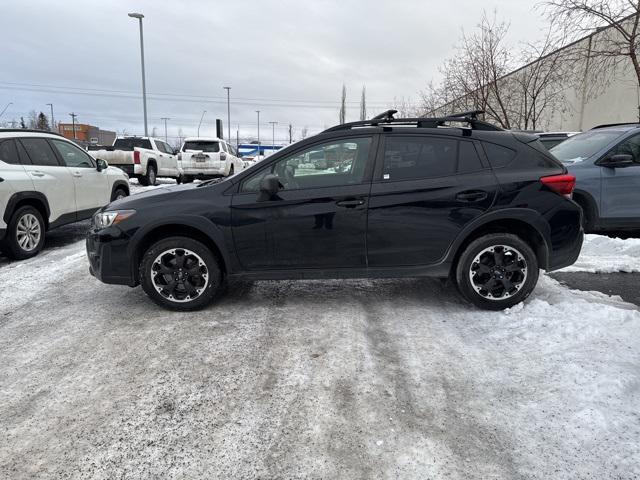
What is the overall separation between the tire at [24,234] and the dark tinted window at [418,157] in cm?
526

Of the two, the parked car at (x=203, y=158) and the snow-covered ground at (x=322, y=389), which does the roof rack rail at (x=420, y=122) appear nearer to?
the snow-covered ground at (x=322, y=389)

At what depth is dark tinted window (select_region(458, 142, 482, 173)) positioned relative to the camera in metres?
4.29

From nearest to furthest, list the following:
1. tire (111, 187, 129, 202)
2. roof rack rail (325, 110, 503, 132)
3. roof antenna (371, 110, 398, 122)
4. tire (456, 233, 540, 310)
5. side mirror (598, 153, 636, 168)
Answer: tire (456, 233, 540, 310) < roof rack rail (325, 110, 503, 132) < roof antenna (371, 110, 398, 122) < side mirror (598, 153, 636, 168) < tire (111, 187, 129, 202)

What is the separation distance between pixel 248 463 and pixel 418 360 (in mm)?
1557

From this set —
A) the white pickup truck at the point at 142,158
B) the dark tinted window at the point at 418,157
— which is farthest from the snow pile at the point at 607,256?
the white pickup truck at the point at 142,158

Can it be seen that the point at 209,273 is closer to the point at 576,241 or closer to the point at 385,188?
the point at 385,188

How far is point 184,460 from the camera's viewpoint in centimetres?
234

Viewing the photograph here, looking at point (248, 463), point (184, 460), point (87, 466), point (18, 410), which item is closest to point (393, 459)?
point (248, 463)

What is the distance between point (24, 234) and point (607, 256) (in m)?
8.20

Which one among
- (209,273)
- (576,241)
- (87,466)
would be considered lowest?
(87,466)

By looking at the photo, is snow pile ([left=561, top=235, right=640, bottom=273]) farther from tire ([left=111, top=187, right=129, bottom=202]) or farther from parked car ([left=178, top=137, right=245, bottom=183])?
parked car ([left=178, top=137, right=245, bottom=183])

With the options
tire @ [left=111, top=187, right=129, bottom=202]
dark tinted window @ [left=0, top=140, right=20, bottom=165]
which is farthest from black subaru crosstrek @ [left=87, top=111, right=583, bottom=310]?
tire @ [left=111, top=187, right=129, bottom=202]

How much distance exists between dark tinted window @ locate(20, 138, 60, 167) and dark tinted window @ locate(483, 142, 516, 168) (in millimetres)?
6419

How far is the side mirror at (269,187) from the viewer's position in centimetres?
414
